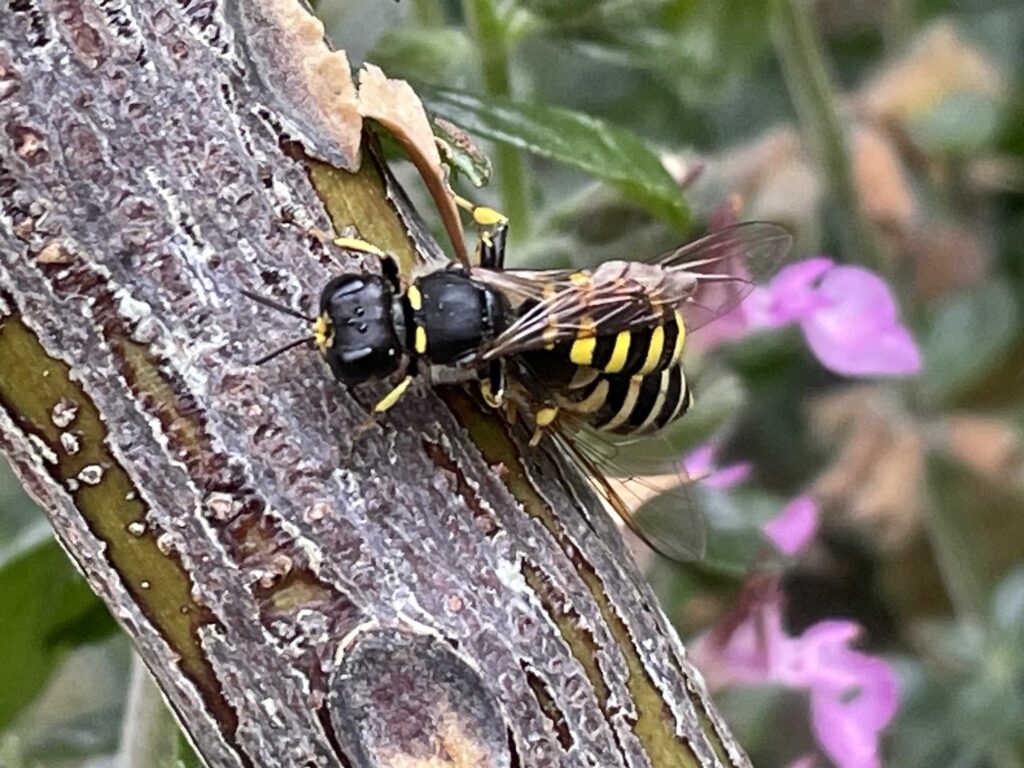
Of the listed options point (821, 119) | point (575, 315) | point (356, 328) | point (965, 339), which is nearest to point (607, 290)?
point (575, 315)

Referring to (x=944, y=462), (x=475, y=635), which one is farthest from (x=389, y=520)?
(x=944, y=462)

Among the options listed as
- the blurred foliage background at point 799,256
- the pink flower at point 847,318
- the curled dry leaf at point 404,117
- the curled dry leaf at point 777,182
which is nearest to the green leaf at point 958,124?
the blurred foliage background at point 799,256

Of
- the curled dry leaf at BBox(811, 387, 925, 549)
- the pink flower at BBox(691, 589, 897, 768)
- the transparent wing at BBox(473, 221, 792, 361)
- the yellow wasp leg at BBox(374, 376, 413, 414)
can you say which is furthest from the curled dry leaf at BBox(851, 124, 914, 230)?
the yellow wasp leg at BBox(374, 376, 413, 414)

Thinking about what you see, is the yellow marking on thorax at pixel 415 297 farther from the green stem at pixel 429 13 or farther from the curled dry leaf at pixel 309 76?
the green stem at pixel 429 13

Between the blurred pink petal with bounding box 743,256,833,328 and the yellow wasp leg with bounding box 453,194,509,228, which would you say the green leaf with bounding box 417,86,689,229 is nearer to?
the yellow wasp leg with bounding box 453,194,509,228

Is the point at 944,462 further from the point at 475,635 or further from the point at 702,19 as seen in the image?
the point at 475,635
